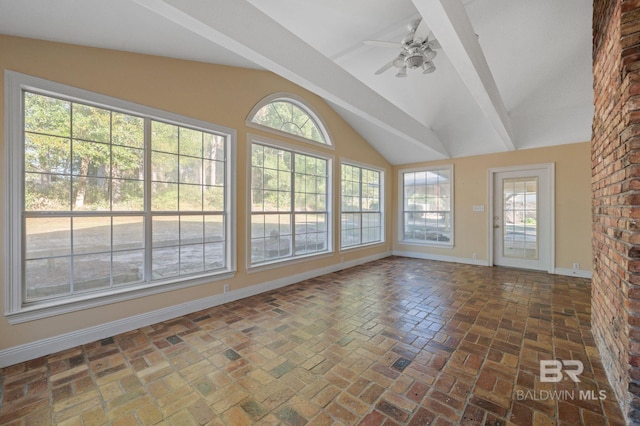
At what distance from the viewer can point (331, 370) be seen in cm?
211

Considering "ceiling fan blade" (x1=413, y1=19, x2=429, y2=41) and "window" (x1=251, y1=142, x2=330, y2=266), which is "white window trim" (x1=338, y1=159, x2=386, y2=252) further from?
"ceiling fan blade" (x1=413, y1=19, x2=429, y2=41)

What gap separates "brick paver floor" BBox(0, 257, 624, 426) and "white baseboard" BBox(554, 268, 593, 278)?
1.70 metres

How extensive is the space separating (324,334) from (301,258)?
2.06 meters

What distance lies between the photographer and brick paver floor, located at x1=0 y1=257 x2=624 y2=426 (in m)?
1.67

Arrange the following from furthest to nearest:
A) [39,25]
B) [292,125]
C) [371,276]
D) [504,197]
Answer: [504,197]
[371,276]
[292,125]
[39,25]

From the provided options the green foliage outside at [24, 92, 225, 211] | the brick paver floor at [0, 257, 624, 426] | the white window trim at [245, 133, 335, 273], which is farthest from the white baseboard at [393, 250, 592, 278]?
the green foliage outside at [24, 92, 225, 211]

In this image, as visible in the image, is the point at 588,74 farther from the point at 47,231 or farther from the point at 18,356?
the point at 18,356

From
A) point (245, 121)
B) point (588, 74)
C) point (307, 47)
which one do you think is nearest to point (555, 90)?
point (588, 74)

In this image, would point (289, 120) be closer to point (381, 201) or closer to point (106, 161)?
point (106, 161)

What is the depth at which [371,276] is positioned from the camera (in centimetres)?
498

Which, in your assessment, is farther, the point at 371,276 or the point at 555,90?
the point at 371,276

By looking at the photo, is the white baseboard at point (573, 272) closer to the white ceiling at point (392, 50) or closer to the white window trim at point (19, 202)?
the white ceiling at point (392, 50)

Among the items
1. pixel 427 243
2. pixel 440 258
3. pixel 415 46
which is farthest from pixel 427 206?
pixel 415 46

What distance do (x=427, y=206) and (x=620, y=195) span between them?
512 cm
